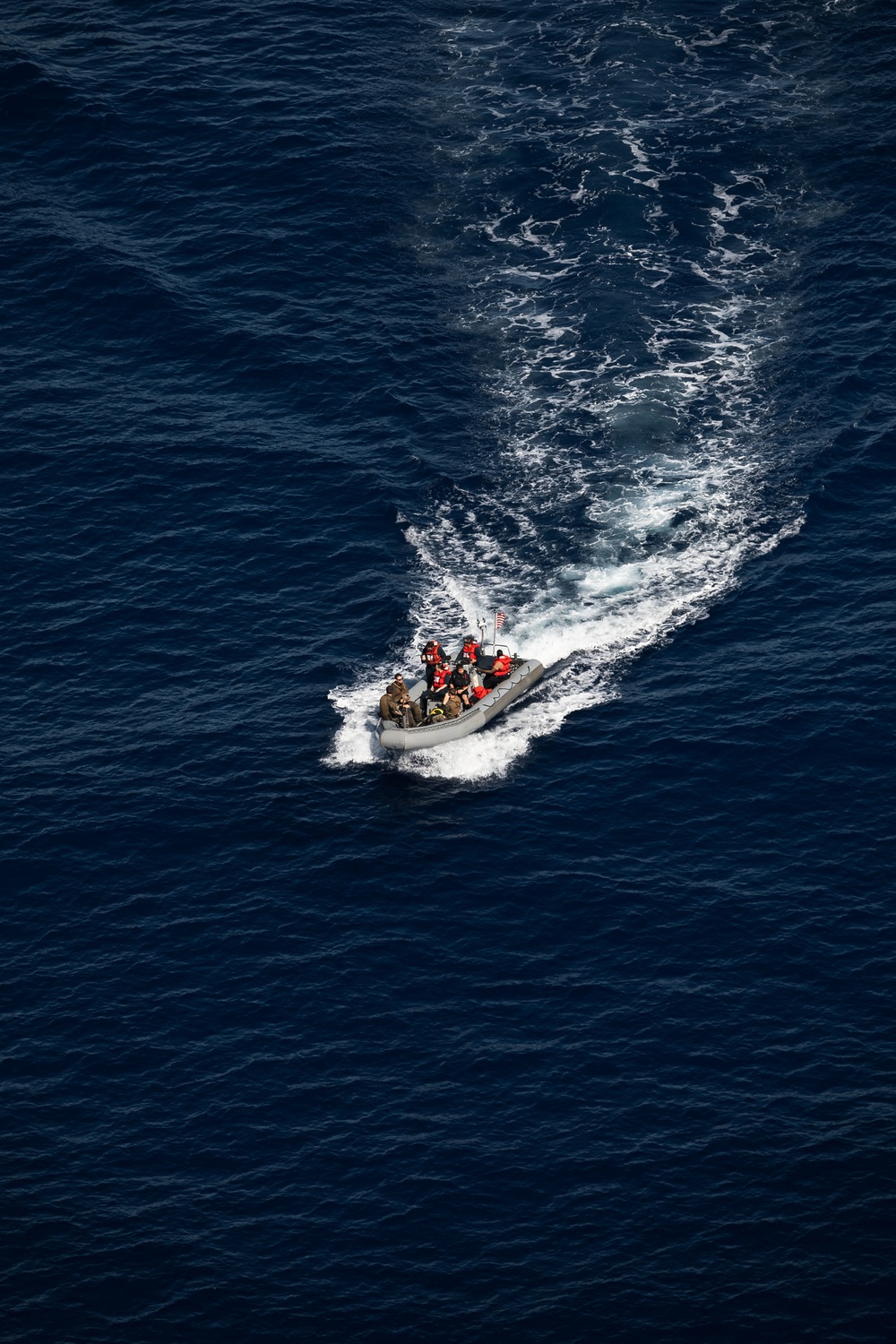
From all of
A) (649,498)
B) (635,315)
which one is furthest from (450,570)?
(635,315)

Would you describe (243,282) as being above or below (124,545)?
above

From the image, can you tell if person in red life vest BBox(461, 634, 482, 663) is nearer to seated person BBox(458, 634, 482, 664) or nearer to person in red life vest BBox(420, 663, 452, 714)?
seated person BBox(458, 634, 482, 664)

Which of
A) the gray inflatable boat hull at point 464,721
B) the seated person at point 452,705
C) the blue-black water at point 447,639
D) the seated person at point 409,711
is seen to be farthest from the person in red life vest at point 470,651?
the blue-black water at point 447,639

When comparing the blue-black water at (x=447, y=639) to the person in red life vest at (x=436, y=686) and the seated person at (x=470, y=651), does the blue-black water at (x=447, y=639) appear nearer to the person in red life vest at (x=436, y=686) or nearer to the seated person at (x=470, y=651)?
the person in red life vest at (x=436, y=686)

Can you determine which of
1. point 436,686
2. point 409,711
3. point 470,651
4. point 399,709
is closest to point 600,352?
point 470,651

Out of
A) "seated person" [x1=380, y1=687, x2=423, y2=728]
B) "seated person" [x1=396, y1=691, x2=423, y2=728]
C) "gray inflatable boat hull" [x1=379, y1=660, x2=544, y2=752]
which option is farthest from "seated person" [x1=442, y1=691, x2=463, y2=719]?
"seated person" [x1=380, y1=687, x2=423, y2=728]

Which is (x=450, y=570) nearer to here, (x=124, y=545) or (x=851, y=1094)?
(x=124, y=545)
